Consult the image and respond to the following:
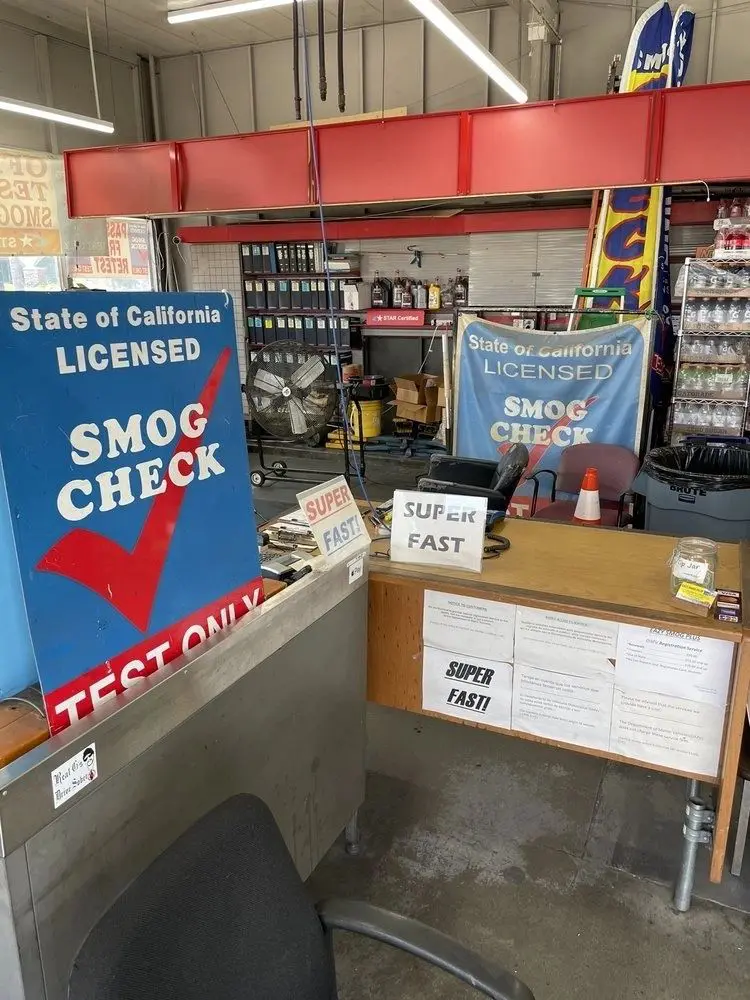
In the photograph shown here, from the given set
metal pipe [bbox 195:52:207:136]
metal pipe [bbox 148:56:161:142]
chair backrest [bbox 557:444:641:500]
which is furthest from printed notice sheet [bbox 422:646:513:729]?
metal pipe [bbox 148:56:161:142]

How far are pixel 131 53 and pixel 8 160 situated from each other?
2.31m

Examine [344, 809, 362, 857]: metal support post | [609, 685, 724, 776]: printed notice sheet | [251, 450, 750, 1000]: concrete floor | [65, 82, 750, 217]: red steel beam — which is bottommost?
[251, 450, 750, 1000]: concrete floor

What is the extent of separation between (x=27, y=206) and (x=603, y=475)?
6948mm

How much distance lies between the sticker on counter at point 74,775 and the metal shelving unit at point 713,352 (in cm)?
489

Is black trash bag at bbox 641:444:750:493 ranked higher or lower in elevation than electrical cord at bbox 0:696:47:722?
lower

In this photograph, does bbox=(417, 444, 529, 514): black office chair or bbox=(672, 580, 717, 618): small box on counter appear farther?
bbox=(417, 444, 529, 514): black office chair

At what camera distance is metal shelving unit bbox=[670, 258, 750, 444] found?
5.22 meters

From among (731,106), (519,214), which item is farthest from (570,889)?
(519,214)

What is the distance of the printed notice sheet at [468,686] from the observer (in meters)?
2.06

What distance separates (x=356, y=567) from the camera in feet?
6.48

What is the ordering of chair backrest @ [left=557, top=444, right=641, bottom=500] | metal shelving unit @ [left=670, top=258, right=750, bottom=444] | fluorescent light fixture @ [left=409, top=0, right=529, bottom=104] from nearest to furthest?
fluorescent light fixture @ [left=409, top=0, right=529, bottom=104] → chair backrest @ [left=557, top=444, right=641, bottom=500] → metal shelving unit @ [left=670, top=258, right=750, bottom=444]

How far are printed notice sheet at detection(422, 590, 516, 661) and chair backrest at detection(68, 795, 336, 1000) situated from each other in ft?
3.32

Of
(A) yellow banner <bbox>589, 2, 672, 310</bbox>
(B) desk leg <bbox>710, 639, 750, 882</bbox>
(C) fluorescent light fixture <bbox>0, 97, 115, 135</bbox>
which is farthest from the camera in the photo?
(C) fluorescent light fixture <bbox>0, 97, 115, 135</bbox>

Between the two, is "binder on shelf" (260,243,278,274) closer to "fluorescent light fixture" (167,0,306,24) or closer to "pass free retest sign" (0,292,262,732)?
"fluorescent light fixture" (167,0,306,24)
